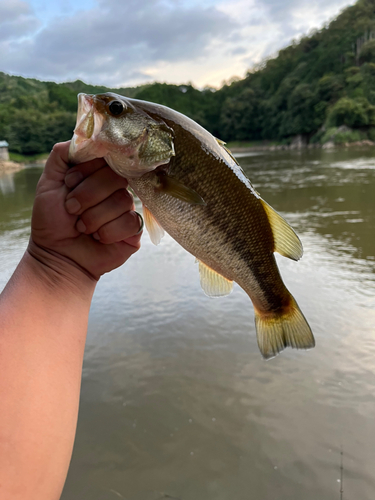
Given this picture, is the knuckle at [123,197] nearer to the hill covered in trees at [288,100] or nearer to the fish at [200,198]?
the fish at [200,198]

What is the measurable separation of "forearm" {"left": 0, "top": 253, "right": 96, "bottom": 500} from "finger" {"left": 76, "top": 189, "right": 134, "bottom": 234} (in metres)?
0.24

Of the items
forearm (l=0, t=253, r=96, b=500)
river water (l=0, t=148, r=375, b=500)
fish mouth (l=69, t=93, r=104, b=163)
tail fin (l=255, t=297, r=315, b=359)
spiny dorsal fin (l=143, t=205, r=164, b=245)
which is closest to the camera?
forearm (l=0, t=253, r=96, b=500)

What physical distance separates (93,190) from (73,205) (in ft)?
0.36

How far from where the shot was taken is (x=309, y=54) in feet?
290

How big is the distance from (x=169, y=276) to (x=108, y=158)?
178 inches

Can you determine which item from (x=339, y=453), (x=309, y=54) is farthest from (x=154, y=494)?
(x=309, y=54)

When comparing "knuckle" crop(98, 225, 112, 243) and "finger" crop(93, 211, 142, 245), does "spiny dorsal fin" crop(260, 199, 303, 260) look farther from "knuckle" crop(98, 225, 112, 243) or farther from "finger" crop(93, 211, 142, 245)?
"knuckle" crop(98, 225, 112, 243)

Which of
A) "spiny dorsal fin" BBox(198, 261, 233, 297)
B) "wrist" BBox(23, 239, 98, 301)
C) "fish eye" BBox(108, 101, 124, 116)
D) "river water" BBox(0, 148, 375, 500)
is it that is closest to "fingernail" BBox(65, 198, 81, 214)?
"wrist" BBox(23, 239, 98, 301)

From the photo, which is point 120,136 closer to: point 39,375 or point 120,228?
point 120,228

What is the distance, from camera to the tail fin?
172cm

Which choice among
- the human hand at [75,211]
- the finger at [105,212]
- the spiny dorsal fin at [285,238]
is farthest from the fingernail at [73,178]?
the spiny dorsal fin at [285,238]

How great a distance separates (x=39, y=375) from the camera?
118 cm

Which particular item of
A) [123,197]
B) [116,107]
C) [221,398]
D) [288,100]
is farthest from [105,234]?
[288,100]

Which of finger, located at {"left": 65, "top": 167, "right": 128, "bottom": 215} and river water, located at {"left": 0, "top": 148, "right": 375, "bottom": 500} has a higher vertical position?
finger, located at {"left": 65, "top": 167, "right": 128, "bottom": 215}
